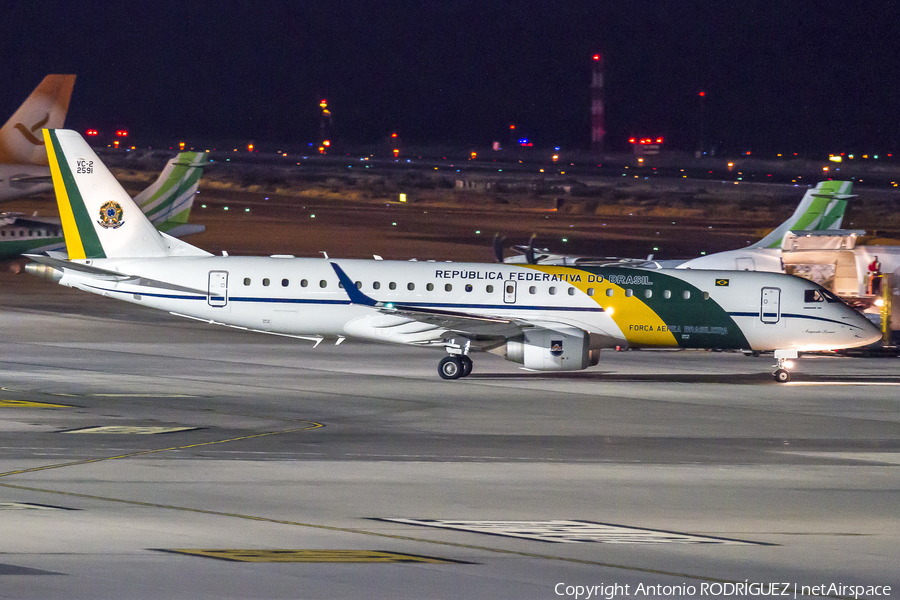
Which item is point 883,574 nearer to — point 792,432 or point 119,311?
point 792,432

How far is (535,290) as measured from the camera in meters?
32.1

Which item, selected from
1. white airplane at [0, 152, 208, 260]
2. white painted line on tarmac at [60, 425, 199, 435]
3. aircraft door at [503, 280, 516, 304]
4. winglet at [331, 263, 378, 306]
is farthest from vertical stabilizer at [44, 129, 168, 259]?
white airplane at [0, 152, 208, 260]

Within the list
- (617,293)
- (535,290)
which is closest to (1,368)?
(535,290)

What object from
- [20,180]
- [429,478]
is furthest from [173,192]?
[429,478]

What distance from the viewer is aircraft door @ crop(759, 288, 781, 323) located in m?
32.2

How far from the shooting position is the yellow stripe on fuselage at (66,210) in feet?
109

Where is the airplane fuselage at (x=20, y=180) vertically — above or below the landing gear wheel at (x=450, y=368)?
above

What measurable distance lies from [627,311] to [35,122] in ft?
135

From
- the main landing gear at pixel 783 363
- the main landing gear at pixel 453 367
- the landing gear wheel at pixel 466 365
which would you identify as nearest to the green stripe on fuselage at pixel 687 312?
the main landing gear at pixel 783 363

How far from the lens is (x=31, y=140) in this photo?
62.1 m

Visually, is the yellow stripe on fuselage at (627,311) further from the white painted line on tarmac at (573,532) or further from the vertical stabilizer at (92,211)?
the white painted line on tarmac at (573,532)

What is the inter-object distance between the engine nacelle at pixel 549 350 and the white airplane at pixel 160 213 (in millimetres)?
25366

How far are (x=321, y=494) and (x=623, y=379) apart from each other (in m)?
15.4

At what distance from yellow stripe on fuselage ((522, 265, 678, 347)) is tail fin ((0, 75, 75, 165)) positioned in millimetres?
38443
